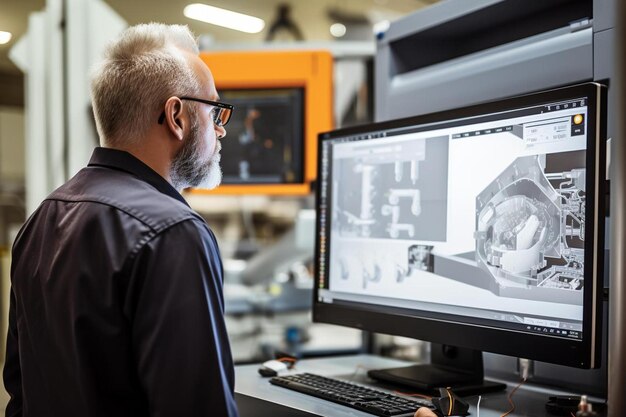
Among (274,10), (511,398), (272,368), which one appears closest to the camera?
(511,398)

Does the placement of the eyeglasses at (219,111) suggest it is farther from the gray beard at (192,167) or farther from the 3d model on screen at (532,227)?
the 3d model on screen at (532,227)

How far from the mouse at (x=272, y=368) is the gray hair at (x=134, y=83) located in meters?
0.60

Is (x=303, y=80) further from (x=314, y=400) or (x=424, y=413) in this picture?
(x=424, y=413)

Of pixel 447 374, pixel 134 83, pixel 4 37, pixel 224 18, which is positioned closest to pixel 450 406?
pixel 447 374

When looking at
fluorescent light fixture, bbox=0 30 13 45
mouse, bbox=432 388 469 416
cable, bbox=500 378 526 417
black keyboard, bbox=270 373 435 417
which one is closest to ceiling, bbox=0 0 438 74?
fluorescent light fixture, bbox=0 30 13 45

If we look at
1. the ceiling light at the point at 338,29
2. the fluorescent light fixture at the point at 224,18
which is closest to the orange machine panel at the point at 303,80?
the fluorescent light fixture at the point at 224,18

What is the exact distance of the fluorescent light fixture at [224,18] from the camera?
3926 mm

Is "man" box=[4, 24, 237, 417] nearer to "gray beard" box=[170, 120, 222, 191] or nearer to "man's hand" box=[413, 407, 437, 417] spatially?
"gray beard" box=[170, 120, 222, 191]

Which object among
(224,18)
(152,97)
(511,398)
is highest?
(224,18)

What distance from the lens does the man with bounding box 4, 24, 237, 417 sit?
829 mm

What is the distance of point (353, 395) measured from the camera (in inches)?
44.5

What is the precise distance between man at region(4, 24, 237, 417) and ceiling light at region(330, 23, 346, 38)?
150 inches

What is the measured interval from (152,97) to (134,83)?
35mm

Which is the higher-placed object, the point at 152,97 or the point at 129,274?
the point at 152,97
